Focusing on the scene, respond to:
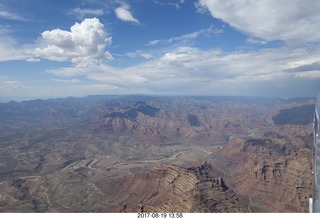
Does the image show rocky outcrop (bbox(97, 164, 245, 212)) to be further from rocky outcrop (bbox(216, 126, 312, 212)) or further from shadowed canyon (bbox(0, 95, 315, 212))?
rocky outcrop (bbox(216, 126, 312, 212))

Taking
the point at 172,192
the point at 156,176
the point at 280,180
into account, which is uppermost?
the point at 156,176

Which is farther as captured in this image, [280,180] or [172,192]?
[280,180]

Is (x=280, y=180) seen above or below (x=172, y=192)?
below

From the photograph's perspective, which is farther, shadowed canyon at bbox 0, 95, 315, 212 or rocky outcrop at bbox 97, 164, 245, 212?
shadowed canyon at bbox 0, 95, 315, 212

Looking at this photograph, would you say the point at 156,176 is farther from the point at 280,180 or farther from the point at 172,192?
the point at 280,180

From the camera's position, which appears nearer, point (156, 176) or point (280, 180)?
point (156, 176)

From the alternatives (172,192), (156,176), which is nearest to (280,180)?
(172,192)

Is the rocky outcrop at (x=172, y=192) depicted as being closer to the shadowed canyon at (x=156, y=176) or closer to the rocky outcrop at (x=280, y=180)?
the shadowed canyon at (x=156, y=176)

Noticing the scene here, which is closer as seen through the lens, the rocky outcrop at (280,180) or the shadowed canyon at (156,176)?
the shadowed canyon at (156,176)

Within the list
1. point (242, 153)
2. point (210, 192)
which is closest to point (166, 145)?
point (242, 153)

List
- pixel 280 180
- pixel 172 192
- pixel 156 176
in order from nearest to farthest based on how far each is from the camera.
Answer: pixel 172 192
pixel 156 176
pixel 280 180

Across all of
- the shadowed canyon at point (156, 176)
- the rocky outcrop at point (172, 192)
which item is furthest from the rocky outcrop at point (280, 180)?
the rocky outcrop at point (172, 192)

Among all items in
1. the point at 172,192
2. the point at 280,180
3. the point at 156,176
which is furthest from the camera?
the point at 280,180

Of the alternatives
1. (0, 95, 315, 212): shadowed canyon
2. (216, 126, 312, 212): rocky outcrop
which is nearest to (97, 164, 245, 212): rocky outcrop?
(0, 95, 315, 212): shadowed canyon
